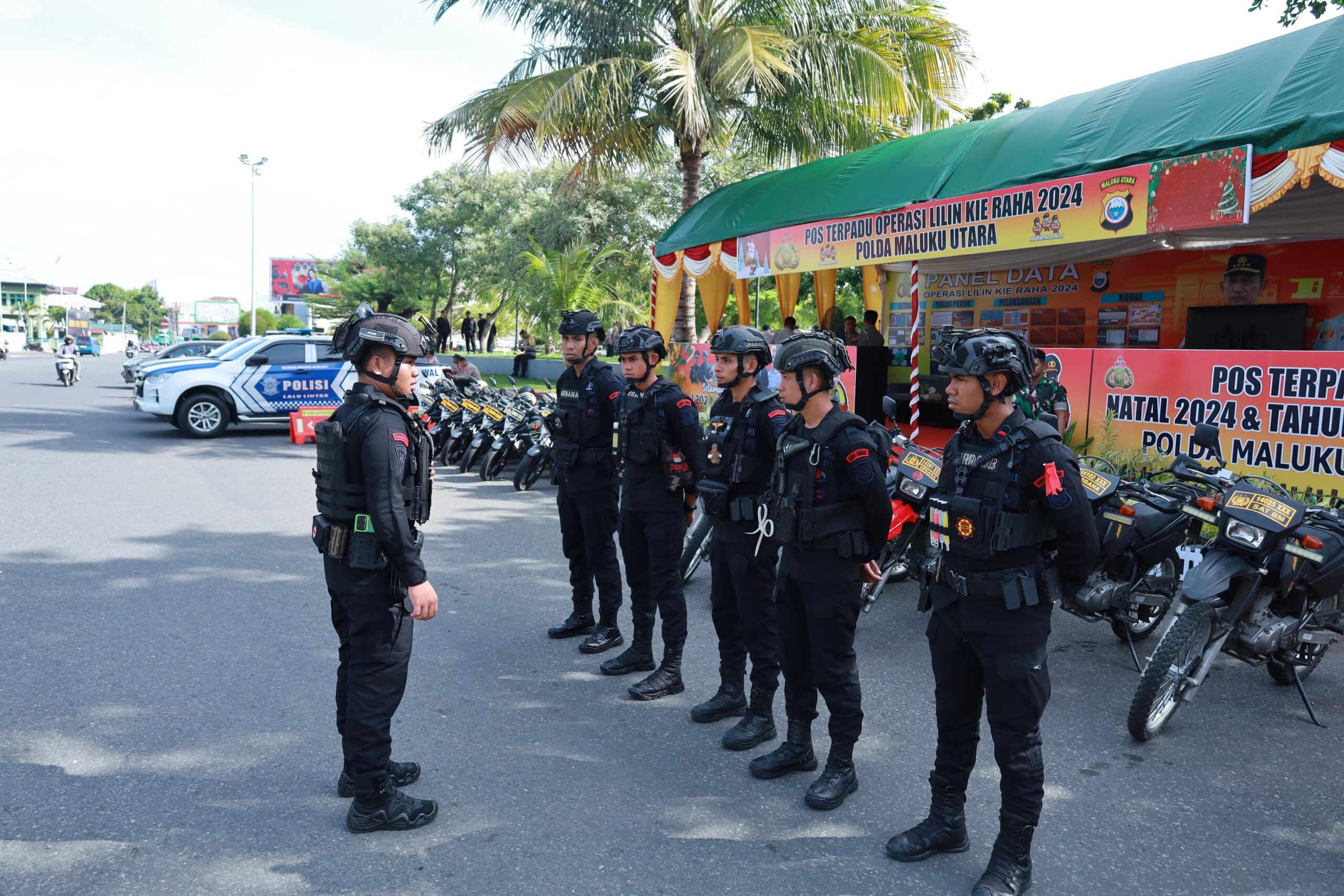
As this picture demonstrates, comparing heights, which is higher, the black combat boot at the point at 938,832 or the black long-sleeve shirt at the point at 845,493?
the black long-sleeve shirt at the point at 845,493

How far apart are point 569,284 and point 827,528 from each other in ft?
64.3

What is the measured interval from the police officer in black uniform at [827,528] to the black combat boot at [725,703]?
569mm

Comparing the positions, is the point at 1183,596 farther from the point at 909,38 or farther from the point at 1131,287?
the point at 909,38

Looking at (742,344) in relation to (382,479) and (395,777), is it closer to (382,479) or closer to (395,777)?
(382,479)

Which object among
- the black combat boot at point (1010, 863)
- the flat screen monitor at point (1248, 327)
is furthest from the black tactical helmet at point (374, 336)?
the flat screen monitor at point (1248, 327)

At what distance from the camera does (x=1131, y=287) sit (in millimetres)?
12273

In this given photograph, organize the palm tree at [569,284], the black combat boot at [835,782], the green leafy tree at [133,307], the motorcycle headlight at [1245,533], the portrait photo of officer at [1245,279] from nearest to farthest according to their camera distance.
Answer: the black combat boot at [835,782] < the motorcycle headlight at [1245,533] < the portrait photo of officer at [1245,279] < the palm tree at [569,284] < the green leafy tree at [133,307]

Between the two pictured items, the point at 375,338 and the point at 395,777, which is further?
the point at 395,777

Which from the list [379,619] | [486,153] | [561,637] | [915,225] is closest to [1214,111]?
[915,225]

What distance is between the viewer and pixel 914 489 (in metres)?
5.30

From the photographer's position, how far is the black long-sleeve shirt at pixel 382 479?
123 inches

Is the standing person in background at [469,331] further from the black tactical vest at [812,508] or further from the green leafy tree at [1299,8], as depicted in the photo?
the black tactical vest at [812,508]

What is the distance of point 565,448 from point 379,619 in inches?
82.9

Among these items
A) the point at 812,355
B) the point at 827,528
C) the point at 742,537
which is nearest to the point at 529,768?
the point at 742,537
